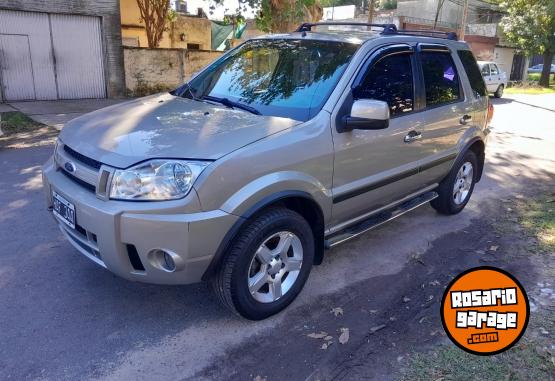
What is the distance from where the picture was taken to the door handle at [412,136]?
13.1 ft

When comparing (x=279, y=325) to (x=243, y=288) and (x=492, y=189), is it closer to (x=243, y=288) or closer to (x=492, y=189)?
(x=243, y=288)

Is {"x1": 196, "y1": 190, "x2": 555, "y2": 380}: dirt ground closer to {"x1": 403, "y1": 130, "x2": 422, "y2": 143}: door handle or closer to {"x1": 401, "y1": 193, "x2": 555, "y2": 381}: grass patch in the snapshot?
{"x1": 401, "y1": 193, "x2": 555, "y2": 381}: grass patch

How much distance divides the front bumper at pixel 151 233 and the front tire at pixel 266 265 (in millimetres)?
172

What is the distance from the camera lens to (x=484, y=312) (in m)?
2.63

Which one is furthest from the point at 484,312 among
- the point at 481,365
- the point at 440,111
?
the point at 440,111

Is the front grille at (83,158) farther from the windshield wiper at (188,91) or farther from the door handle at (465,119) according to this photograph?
the door handle at (465,119)

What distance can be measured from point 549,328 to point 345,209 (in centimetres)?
159

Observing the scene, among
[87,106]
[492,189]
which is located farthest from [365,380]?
[87,106]

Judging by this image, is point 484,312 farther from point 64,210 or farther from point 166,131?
point 64,210

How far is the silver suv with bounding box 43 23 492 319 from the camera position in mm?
2652

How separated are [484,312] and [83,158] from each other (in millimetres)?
2562

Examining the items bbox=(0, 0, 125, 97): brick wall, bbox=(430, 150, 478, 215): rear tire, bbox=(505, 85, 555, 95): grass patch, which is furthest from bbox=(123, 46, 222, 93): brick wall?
bbox=(505, 85, 555, 95): grass patch

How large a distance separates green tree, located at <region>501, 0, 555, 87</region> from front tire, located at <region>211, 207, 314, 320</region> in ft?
95.5

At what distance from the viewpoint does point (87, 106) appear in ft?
41.8
